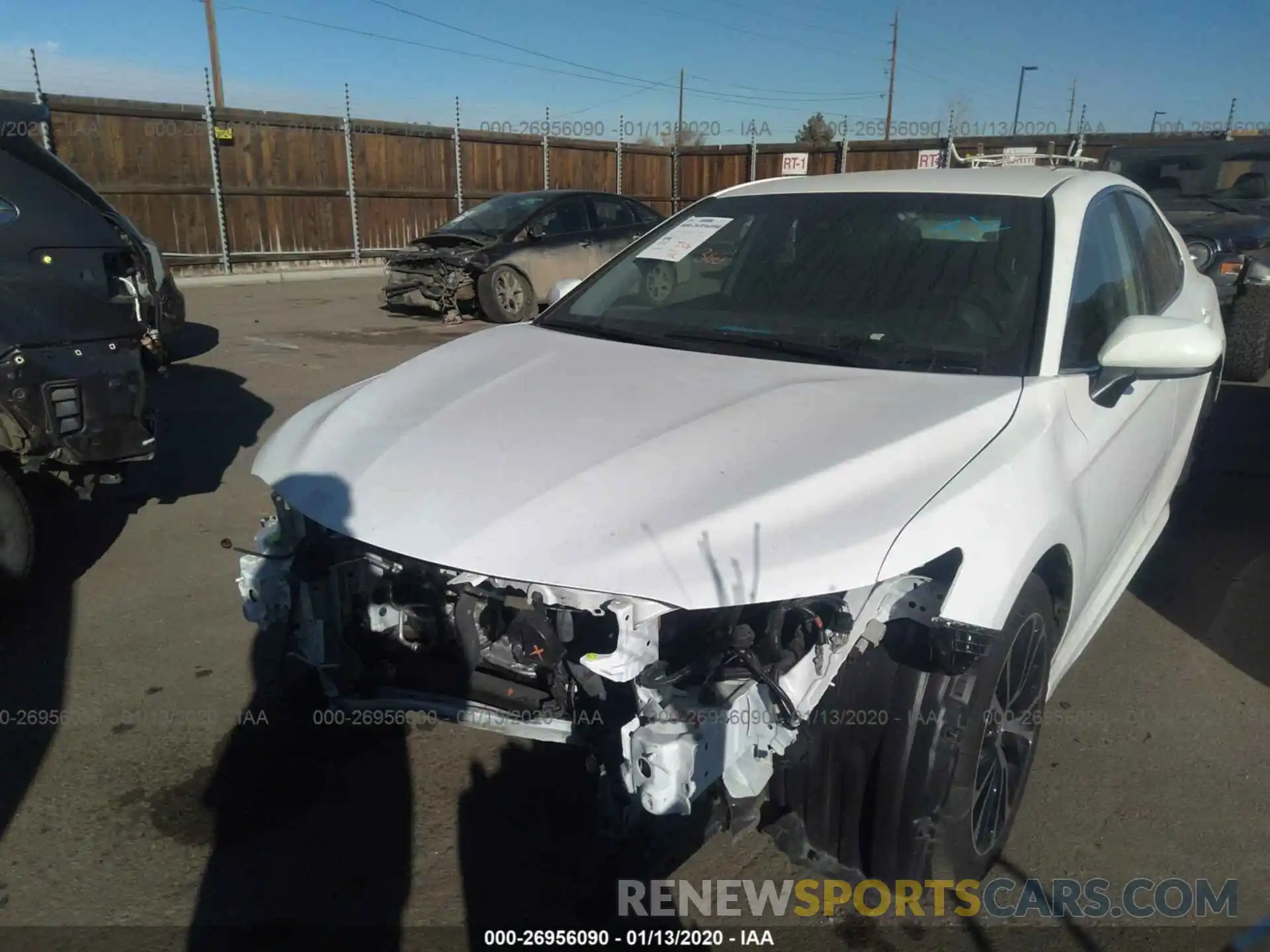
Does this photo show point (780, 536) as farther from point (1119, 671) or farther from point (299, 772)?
point (1119, 671)

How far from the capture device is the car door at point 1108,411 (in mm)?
2604

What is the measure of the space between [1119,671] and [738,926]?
1885 millimetres

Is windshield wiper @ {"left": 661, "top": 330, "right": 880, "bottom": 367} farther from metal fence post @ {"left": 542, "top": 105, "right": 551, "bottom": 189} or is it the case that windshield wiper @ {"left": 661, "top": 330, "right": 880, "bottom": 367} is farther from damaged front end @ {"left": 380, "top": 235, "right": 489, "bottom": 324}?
metal fence post @ {"left": 542, "top": 105, "right": 551, "bottom": 189}

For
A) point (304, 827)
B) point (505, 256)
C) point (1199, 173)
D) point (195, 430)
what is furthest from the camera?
point (505, 256)

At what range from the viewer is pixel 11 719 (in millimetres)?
3170

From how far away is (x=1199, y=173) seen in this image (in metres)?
8.94

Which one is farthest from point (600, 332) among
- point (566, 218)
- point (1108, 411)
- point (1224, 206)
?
point (566, 218)

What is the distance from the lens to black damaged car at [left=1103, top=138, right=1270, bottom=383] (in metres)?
7.30

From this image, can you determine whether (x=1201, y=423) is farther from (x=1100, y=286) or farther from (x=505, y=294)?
(x=505, y=294)

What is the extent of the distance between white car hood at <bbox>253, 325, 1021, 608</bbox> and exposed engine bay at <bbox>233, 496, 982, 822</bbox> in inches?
4.0

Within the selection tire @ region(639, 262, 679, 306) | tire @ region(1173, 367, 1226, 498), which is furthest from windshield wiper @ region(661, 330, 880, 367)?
tire @ region(1173, 367, 1226, 498)

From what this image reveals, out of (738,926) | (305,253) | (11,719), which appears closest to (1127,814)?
(738,926)

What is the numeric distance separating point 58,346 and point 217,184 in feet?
41.2

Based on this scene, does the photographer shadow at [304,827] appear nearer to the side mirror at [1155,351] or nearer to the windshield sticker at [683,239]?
the windshield sticker at [683,239]
